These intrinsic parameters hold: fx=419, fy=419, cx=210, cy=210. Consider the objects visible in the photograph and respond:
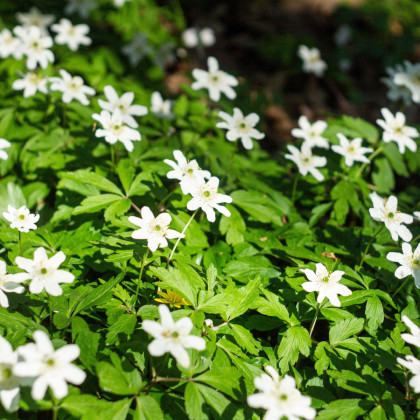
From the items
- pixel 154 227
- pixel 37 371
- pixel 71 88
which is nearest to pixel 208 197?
pixel 154 227

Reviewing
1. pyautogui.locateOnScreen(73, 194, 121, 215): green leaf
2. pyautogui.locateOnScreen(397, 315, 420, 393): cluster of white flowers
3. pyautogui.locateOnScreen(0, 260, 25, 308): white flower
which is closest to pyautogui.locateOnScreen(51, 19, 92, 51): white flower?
pyautogui.locateOnScreen(73, 194, 121, 215): green leaf

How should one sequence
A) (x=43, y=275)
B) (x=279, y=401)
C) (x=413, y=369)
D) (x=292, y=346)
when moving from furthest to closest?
(x=292, y=346)
(x=43, y=275)
(x=413, y=369)
(x=279, y=401)

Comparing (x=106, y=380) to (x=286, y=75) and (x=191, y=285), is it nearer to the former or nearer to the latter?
(x=191, y=285)

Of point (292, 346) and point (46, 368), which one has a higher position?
point (46, 368)

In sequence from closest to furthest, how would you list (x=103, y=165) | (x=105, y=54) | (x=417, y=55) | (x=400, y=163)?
(x=103, y=165), (x=400, y=163), (x=105, y=54), (x=417, y=55)

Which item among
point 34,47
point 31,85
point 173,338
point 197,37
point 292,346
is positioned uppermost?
point 34,47

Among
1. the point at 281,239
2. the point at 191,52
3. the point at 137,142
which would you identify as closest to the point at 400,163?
the point at 281,239

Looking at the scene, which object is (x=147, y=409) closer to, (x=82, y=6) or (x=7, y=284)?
(x=7, y=284)
